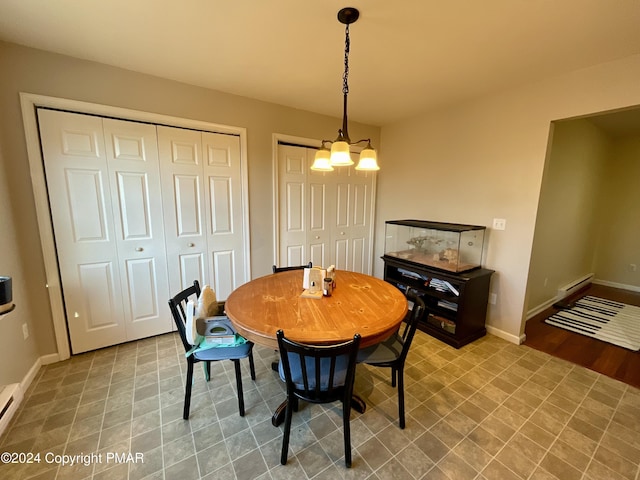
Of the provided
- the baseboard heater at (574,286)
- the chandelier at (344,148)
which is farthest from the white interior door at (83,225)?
the baseboard heater at (574,286)

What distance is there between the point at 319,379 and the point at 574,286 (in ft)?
16.1

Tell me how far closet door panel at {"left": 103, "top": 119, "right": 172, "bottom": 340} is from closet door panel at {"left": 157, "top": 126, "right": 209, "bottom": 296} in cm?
7

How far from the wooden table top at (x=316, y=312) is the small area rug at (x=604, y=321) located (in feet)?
8.79

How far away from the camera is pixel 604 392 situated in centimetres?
198

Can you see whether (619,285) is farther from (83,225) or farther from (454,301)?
(83,225)

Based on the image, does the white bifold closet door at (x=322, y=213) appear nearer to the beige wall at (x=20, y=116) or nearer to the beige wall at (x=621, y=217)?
the beige wall at (x=20, y=116)

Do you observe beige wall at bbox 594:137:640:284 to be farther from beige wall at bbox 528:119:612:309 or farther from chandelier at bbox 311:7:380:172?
chandelier at bbox 311:7:380:172

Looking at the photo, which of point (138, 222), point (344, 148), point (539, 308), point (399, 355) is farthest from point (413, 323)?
point (539, 308)

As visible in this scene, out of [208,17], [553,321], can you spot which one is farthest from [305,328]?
[553,321]

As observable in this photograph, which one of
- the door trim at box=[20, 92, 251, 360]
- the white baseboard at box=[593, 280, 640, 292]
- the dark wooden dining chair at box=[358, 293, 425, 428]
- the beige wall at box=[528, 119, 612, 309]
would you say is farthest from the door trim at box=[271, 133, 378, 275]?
the white baseboard at box=[593, 280, 640, 292]

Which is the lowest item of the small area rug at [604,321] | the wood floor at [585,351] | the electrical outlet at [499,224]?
the wood floor at [585,351]

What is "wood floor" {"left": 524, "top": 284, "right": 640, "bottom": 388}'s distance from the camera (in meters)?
2.22

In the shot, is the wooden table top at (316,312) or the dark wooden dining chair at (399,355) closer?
the wooden table top at (316,312)

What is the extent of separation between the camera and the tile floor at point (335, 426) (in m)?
1.40
